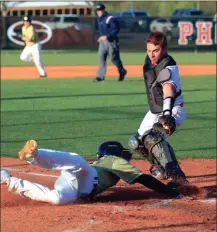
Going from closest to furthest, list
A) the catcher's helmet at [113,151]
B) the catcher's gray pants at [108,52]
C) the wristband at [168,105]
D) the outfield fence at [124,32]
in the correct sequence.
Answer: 1. the wristband at [168,105]
2. the catcher's helmet at [113,151]
3. the catcher's gray pants at [108,52]
4. the outfield fence at [124,32]

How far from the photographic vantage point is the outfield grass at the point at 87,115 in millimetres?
11409

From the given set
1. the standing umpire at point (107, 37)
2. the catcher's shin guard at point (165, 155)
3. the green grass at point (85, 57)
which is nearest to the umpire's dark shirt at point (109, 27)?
the standing umpire at point (107, 37)

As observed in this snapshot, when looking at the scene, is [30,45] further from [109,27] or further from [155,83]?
[155,83]

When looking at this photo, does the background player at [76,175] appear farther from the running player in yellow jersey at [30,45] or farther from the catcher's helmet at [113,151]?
the running player in yellow jersey at [30,45]

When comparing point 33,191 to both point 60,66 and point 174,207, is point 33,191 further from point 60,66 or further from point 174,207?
point 60,66

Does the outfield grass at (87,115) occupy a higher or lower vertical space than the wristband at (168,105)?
lower

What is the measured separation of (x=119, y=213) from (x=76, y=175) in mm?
547

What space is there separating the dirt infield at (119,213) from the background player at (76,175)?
14 cm

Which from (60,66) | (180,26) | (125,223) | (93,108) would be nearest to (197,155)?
(125,223)

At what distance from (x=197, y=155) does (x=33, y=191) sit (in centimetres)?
426

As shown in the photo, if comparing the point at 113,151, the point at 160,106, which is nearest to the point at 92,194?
the point at 113,151

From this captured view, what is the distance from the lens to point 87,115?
14.3 m

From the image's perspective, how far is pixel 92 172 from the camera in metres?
7.38

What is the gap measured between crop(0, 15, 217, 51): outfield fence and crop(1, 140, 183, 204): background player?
1203 inches
